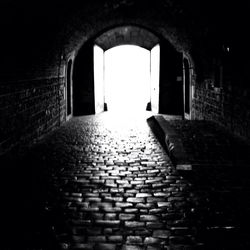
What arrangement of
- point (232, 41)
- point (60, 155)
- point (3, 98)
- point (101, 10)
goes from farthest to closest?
point (101, 10) → point (232, 41) → point (60, 155) → point (3, 98)

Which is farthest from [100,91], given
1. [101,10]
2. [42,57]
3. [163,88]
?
[42,57]

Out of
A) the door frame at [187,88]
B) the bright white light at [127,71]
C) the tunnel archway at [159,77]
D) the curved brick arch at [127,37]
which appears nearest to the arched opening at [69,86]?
the tunnel archway at [159,77]

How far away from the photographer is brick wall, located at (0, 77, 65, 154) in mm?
7550

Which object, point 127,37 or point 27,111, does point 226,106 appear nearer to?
point 27,111

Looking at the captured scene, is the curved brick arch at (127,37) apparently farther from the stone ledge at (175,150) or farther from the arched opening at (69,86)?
the stone ledge at (175,150)

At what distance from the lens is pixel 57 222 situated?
4.24 meters

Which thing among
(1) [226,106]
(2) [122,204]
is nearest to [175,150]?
(2) [122,204]

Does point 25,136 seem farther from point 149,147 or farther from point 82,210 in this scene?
point 82,210

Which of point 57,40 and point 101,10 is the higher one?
point 101,10

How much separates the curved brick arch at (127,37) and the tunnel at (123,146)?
1.59 ft

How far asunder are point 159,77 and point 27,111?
1065 centimetres

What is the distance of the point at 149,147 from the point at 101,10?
5.68 m

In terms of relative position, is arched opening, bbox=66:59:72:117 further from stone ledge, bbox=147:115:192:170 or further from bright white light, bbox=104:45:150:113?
bright white light, bbox=104:45:150:113

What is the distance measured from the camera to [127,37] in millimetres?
19719
